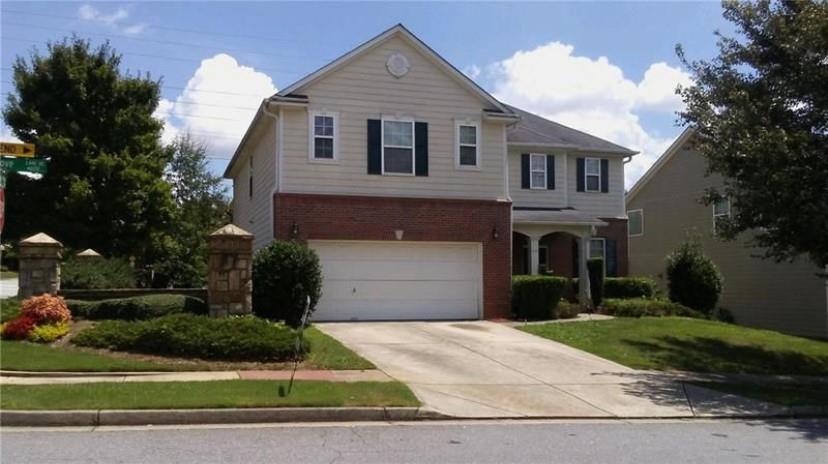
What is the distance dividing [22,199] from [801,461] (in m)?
26.4

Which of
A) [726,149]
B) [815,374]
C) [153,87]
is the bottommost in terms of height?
[815,374]

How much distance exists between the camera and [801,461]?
845cm

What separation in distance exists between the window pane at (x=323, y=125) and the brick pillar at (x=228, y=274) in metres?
5.08

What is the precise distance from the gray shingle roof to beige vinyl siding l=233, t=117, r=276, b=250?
30.2 ft

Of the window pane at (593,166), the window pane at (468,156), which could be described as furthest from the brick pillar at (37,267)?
the window pane at (593,166)

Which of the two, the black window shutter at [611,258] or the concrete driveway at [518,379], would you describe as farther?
the black window shutter at [611,258]

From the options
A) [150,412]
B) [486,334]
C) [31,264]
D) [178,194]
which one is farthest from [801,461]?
[178,194]

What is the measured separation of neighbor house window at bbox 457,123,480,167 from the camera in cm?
2181

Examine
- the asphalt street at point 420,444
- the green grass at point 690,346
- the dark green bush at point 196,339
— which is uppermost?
the dark green bush at point 196,339

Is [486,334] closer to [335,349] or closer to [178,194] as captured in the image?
[335,349]

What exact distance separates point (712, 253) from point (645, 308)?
29.5 ft

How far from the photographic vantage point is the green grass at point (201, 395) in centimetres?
982

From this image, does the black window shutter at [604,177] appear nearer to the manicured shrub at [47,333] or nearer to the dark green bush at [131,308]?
the dark green bush at [131,308]

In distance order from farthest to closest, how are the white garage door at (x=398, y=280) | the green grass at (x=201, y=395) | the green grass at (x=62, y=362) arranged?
the white garage door at (x=398, y=280) → the green grass at (x=62, y=362) → the green grass at (x=201, y=395)
